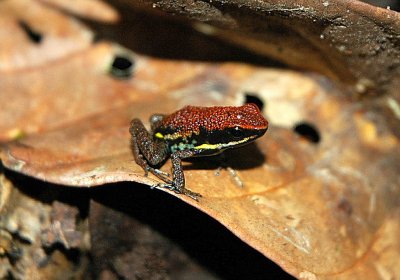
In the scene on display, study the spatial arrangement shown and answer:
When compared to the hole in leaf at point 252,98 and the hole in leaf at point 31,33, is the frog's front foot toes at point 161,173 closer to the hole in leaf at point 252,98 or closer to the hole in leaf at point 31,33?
the hole in leaf at point 252,98

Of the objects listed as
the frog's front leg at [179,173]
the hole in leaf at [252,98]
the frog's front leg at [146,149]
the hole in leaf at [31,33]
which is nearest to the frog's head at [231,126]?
the frog's front leg at [179,173]

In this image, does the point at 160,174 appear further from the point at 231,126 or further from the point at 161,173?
the point at 231,126

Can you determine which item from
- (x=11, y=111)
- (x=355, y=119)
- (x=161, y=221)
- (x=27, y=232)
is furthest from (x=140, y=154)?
(x=355, y=119)

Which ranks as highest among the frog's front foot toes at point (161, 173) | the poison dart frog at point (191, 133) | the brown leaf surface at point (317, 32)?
the brown leaf surface at point (317, 32)

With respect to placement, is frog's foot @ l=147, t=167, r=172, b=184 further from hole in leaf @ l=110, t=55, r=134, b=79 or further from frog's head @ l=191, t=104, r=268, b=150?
hole in leaf @ l=110, t=55, r=134, b=79

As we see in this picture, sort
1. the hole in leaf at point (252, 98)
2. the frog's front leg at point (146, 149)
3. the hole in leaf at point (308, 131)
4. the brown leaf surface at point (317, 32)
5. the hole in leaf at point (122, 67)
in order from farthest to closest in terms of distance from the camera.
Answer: the hole in leaf at point (122, 67)
the hole in leaf at point (252, 98)
the hole in leaf at point (308, 131)
the frog's front leg at point (146, 149)
the brown leaf surface at point (317, 32)

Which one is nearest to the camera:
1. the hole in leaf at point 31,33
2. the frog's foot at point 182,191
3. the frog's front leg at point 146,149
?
the frog's foot at point 182,191

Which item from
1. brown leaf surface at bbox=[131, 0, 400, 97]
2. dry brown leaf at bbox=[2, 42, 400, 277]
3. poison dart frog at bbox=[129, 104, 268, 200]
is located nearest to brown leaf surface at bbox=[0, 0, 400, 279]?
dry brown leaf at bbox=[2, 42, 400, 277]

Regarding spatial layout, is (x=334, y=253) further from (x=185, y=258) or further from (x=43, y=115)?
(x=43, y=115)
